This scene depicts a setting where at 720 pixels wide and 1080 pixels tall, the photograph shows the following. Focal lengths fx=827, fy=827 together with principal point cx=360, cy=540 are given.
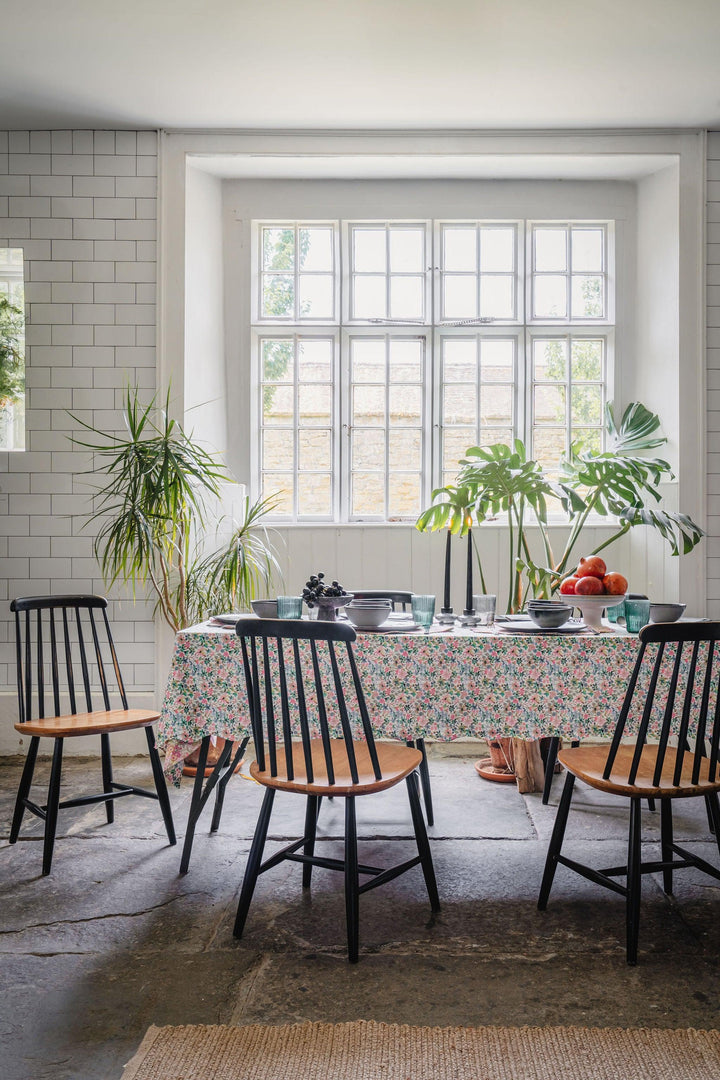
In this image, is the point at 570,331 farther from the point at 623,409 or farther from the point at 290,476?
the point at 290,476

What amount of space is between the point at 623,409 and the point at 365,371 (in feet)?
5.28

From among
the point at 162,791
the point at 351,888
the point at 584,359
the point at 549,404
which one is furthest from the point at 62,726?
the point at 584,359

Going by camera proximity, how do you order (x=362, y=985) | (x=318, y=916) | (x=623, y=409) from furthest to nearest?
(x=623, y=409) → (x=318, y=916) → (x=362, y=985)

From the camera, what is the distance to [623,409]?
5098 millimetres

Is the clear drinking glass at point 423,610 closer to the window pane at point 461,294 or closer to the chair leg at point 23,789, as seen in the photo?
the chair leg at point 23,789

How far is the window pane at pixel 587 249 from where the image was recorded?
16.9 ft

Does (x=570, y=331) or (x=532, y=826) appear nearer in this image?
(x=532, y=826)

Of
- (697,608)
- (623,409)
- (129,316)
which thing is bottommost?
(697,608)

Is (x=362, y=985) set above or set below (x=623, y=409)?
below

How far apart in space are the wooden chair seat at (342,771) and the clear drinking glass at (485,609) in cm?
64

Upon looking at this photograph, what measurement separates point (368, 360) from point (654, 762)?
327 cm

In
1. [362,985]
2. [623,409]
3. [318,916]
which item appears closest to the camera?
[362,985]

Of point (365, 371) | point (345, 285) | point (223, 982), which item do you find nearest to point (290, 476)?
point (365, 371)

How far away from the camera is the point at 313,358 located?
5148 mm
